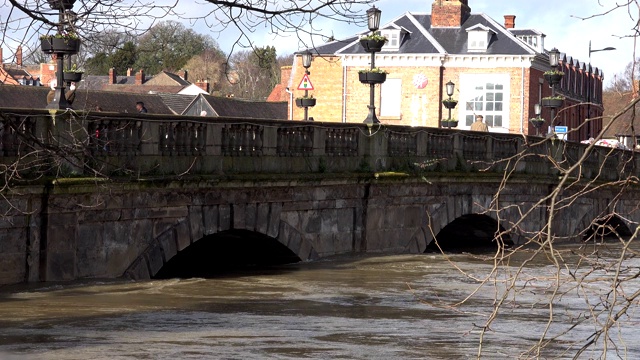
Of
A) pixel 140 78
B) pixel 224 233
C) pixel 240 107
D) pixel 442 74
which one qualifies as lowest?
pixel 224 233

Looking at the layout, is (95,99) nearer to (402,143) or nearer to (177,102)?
(177,102)

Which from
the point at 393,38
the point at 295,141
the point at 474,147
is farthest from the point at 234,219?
the point at 393,38

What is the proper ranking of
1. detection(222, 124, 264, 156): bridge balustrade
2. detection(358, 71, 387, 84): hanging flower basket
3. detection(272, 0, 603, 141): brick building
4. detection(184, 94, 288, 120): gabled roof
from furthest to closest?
detection(184, 94, 288, 120): gabled roof, detection(272, 0, 603, 141): brick building, detection(358, 71, 387, 84): hanging flower basket, detection(222, 124, 264, 156): bridge balustrade

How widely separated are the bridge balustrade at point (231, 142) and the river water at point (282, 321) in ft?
5.40

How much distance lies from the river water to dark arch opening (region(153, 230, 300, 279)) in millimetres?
939

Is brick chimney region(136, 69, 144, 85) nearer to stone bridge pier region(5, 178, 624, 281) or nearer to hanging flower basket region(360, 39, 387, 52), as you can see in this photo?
stone bridge pier region(5, 178, 624, 281)

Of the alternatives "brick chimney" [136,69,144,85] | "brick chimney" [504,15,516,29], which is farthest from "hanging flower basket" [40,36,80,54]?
"brick chimney" [136,69,144,85]

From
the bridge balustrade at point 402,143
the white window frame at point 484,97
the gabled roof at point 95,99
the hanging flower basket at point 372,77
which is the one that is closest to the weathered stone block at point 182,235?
the bridge balustrade at point 402,143

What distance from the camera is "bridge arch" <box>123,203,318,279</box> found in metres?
16.2

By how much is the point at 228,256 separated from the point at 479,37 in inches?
1448

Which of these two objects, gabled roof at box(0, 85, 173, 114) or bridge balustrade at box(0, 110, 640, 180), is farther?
gabled roof at box(0, 85, 173, 114)

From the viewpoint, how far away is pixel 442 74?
186 feet

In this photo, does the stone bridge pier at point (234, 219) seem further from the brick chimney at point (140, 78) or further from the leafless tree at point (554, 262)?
the brick chimney at point (140, 78)

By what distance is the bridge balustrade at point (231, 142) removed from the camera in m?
14.1
